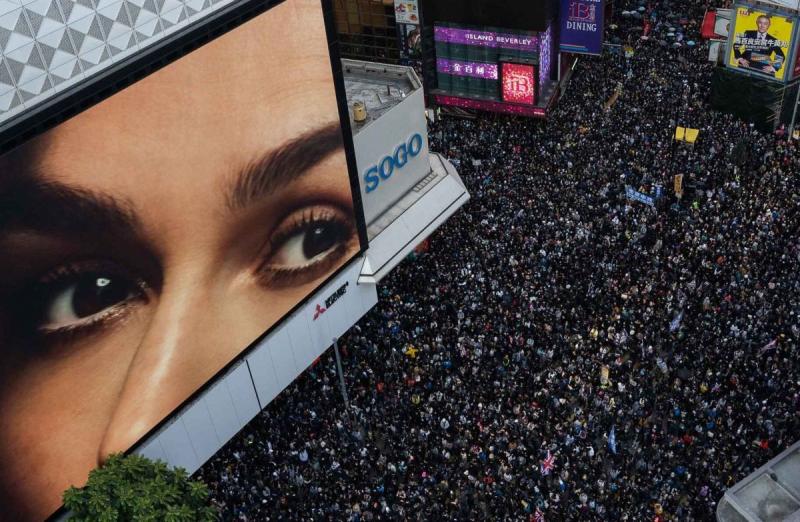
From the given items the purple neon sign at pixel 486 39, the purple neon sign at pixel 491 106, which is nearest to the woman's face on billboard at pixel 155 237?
the purple neon sign at pixel 486 39

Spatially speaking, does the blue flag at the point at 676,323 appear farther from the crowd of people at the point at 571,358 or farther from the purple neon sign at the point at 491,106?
the purple neon sign at the point at 491,106

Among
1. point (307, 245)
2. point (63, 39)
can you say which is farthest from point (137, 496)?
point (307, 245)

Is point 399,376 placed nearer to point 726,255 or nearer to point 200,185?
point 200,185

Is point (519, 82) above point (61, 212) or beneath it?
beneath

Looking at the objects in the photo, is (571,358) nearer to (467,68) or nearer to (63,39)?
(63,39)

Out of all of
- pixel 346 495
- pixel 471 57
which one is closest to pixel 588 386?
pixel 346 495

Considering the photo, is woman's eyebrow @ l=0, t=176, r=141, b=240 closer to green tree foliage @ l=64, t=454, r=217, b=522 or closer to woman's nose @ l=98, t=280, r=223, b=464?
woman's nose @ l=98, t=280, r=223, b=464

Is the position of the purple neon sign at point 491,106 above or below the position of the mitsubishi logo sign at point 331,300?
below
